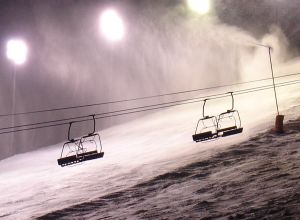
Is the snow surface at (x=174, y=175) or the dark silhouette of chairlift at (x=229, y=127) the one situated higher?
the dark silhouette of chairlift at (x=229, y=127)

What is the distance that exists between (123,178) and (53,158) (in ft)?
73.6

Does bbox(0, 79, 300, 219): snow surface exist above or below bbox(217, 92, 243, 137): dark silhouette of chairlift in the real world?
below

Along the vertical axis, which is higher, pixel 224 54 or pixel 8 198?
pixel 224 54

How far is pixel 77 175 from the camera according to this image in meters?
41.4

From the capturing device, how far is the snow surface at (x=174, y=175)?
23641 millimetres

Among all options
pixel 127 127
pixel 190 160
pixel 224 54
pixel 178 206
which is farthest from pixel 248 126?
pixel 127 127

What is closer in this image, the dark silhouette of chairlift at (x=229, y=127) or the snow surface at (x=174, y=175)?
the dark silhouette of chairlift at (x=229, y=127)

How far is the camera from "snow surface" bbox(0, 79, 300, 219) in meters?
23.6

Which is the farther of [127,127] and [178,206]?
[127,127]

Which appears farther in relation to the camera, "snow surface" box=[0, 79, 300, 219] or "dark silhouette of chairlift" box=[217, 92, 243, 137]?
"snow surface" box=[0, 79, 300, 219]

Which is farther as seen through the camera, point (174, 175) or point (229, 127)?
point (174, 175)

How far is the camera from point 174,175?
102ft

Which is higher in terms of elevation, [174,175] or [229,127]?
[229,127]

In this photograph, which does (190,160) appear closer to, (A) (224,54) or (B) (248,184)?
(B) (248,184)
